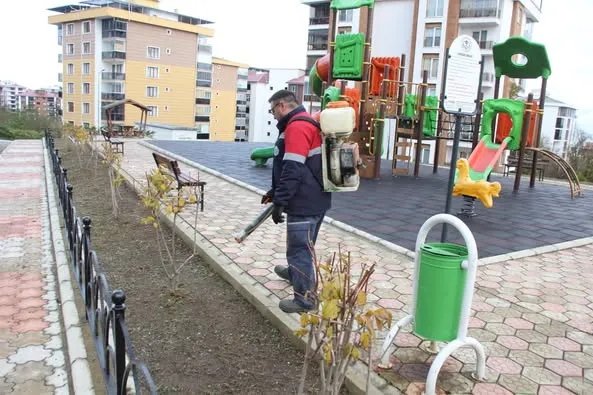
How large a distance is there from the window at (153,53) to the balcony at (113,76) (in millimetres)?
3027

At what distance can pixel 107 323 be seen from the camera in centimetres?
292

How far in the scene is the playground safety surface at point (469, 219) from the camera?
21.4 feet

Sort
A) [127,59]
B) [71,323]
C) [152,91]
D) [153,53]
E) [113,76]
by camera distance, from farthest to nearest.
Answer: [152,91], [153,53], [113,76], [127,59], [71,323]

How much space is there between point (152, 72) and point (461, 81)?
45623 millimetres

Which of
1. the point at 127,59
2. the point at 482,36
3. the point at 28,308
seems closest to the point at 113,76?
the point at 127,59

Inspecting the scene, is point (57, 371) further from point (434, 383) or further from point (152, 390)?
point (434, 383)

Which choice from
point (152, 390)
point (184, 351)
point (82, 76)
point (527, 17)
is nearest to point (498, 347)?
point (184, 351)

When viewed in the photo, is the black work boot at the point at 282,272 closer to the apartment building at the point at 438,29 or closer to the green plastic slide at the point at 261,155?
the green plastic slide at the point at 261,155

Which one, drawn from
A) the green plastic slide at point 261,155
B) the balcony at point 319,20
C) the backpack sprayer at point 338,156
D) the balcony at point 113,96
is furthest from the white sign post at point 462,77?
the balcony at point 113,96

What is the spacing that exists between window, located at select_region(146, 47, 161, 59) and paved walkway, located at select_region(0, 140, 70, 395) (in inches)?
1562

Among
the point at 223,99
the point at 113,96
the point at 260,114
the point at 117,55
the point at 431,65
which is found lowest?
the point at 260,114

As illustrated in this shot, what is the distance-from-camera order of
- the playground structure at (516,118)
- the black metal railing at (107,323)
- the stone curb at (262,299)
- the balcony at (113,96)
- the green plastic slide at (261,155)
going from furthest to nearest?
the balcony at (113,96), the green plastic slide at (261,155), the playground structure at (516,118), the stone curb at (262,299), the black metal railing at (107,323)

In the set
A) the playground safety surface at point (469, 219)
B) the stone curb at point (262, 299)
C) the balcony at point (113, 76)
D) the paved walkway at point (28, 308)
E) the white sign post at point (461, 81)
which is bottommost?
the paved walkway at point (28, 308)

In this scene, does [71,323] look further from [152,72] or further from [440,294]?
[152,72]
